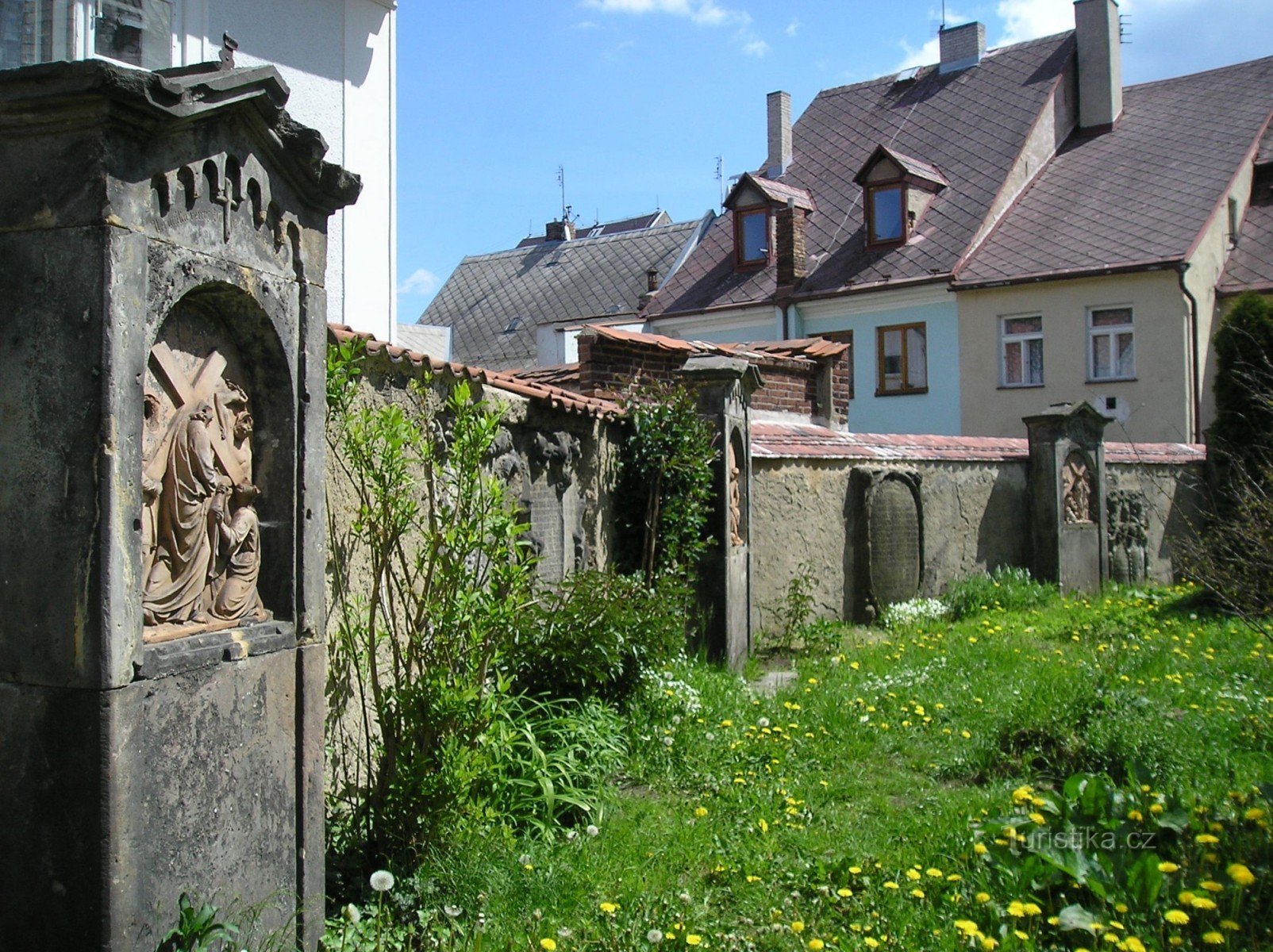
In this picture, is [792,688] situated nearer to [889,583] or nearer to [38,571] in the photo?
[889,583]

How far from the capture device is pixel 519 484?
6.61m

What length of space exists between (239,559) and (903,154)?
71.6 feet

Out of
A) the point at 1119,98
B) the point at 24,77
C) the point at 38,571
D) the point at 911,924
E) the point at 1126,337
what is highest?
the point at 1119,98

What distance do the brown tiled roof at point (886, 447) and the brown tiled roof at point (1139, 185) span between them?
5367 millimetres

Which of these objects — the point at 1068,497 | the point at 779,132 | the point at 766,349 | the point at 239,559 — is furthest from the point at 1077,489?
the point at 779,132

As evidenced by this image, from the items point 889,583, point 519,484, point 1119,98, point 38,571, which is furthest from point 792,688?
point 1119,98

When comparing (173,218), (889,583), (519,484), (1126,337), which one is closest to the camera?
(173,218)

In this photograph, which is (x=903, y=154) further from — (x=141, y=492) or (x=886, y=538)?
(x=141, y=492)

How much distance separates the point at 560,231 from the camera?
32.6m

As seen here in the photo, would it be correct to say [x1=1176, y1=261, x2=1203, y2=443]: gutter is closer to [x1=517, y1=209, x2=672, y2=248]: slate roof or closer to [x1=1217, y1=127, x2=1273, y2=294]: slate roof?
[x1=1217, y1=127, x2=1273, y2=294]: slate roof

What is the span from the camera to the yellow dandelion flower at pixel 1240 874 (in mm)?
3865

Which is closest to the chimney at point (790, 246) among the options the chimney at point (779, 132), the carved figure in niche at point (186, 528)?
the chimney at point (779, 132)

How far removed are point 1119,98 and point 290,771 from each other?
23.4m

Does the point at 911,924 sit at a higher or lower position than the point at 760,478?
lower
